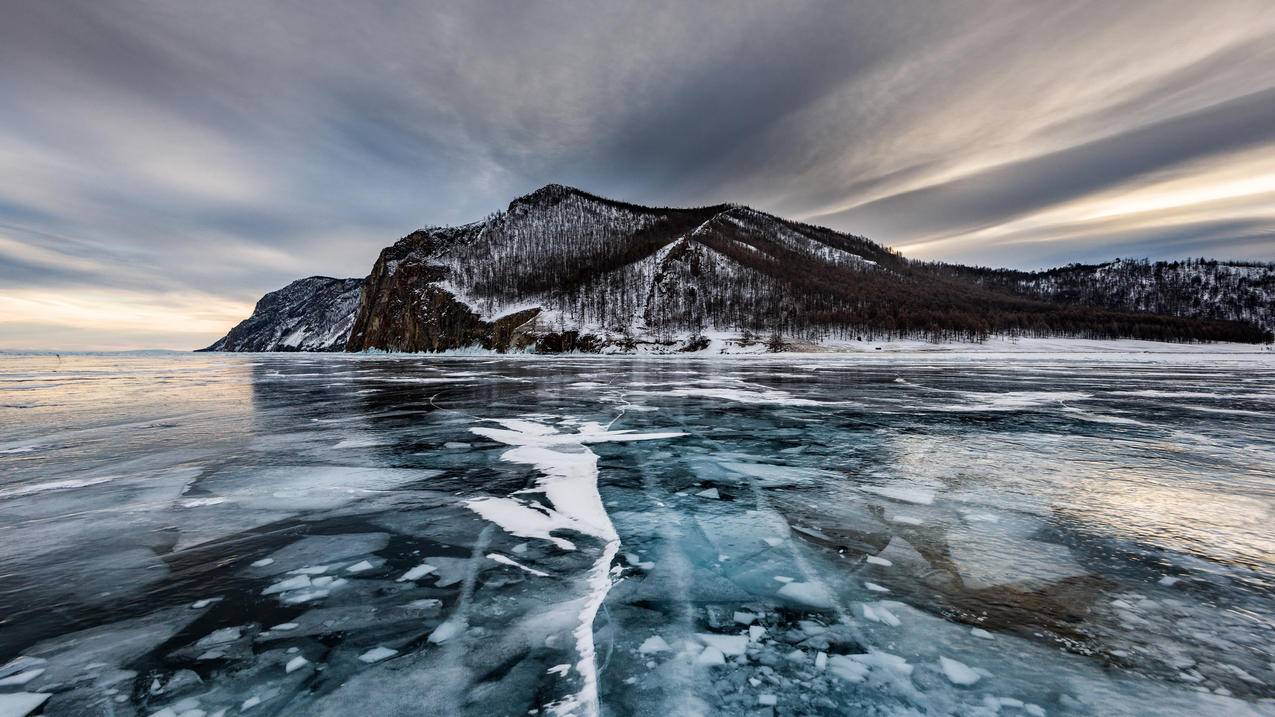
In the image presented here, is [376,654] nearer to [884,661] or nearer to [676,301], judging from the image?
[884,661]

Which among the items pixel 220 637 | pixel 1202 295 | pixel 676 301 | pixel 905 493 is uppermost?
pixel 1202 295

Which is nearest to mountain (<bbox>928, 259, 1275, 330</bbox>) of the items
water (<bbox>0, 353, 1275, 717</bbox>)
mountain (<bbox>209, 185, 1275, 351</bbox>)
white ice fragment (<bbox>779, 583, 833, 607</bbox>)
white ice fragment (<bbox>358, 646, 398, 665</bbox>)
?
mountain (<bbox>209, 185, 1275, 351</bbox>)

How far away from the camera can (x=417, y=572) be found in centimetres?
395

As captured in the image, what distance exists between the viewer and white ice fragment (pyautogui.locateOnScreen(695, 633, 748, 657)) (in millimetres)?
2877

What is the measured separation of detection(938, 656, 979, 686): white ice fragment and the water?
0.02 meters

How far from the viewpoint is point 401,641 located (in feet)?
9.77

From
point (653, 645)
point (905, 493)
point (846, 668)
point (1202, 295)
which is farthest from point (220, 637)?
point (1202, 295)

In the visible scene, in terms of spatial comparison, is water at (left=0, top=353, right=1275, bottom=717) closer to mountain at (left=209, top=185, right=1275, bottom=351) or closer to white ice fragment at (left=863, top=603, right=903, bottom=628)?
white ice fragment at (left=863, top=603, right=903, bottom=628)

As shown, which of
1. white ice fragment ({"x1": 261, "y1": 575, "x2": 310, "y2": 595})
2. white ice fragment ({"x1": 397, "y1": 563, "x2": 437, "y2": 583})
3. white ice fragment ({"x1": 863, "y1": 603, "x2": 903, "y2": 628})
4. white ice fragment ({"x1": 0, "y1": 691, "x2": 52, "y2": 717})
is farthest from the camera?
white ice fragment ({"x1": 397, "y1": 563, "x2": 437, "y2": 583})

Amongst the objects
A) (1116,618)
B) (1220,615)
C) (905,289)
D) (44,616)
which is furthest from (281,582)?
(905,289)

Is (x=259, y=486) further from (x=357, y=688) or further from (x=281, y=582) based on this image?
(x=357, y=688)

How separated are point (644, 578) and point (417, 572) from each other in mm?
1811

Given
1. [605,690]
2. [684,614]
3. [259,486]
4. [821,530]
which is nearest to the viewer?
[605,690]

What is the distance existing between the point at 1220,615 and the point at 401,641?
5129mm
